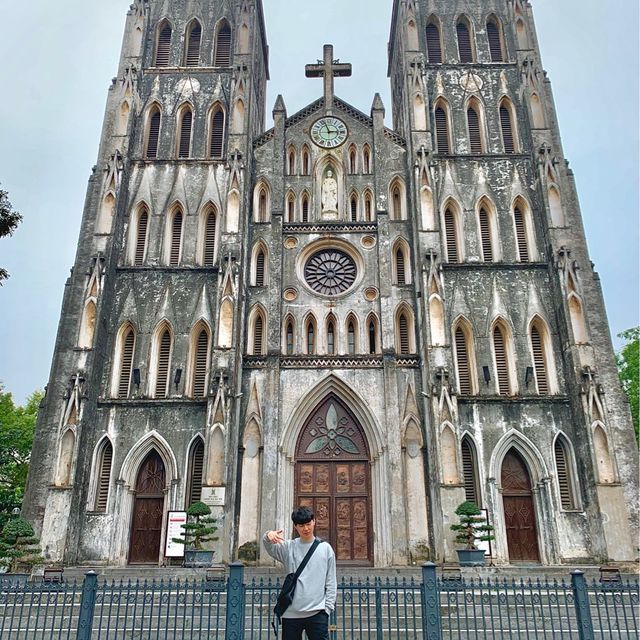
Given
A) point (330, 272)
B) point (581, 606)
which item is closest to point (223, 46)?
point (330, 272)

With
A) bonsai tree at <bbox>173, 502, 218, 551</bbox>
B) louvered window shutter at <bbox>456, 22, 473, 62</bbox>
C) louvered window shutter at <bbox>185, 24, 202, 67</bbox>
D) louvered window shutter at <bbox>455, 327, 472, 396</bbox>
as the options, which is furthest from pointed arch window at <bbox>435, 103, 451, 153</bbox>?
bonsai tree at <bbox>173, 502, 218, 551</bbox>

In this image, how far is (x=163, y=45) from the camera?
2800 centimetres

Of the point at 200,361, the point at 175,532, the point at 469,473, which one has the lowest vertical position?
the point at 175,532

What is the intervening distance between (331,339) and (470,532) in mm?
8055

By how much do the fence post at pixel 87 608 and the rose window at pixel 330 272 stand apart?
49.5ft

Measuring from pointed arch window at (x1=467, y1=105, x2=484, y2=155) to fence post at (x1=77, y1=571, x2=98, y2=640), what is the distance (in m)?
20.8

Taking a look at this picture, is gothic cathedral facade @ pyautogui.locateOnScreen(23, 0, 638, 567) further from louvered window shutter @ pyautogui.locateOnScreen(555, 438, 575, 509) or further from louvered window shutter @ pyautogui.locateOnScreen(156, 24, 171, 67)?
louvered window shutter @ pyautogui.locateOnScreen(156, 24, 171, 67)

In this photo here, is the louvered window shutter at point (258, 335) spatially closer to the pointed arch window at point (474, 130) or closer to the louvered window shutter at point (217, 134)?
the louvered window shutter at point (217, 134)

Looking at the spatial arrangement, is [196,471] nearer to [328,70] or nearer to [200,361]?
[200,361]

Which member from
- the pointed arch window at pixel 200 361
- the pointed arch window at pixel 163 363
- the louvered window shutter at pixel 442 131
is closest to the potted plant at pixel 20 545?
the pointed arch window at pixel 163 363

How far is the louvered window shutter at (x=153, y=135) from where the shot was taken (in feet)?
84.1

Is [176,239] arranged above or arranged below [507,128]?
below

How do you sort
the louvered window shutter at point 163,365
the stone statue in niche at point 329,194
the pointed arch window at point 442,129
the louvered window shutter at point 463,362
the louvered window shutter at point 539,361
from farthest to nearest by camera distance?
the pointed arch window at point 442,129 < the stone statue in niche at point 329,194 < the louvered window shutter at point 163,365 < the louvered window shutter at point 463,362 < the louvered window shutter at point 539,361

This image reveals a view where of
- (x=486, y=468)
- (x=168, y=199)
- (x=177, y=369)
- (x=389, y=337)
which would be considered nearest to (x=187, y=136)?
(x=168, y=199)
